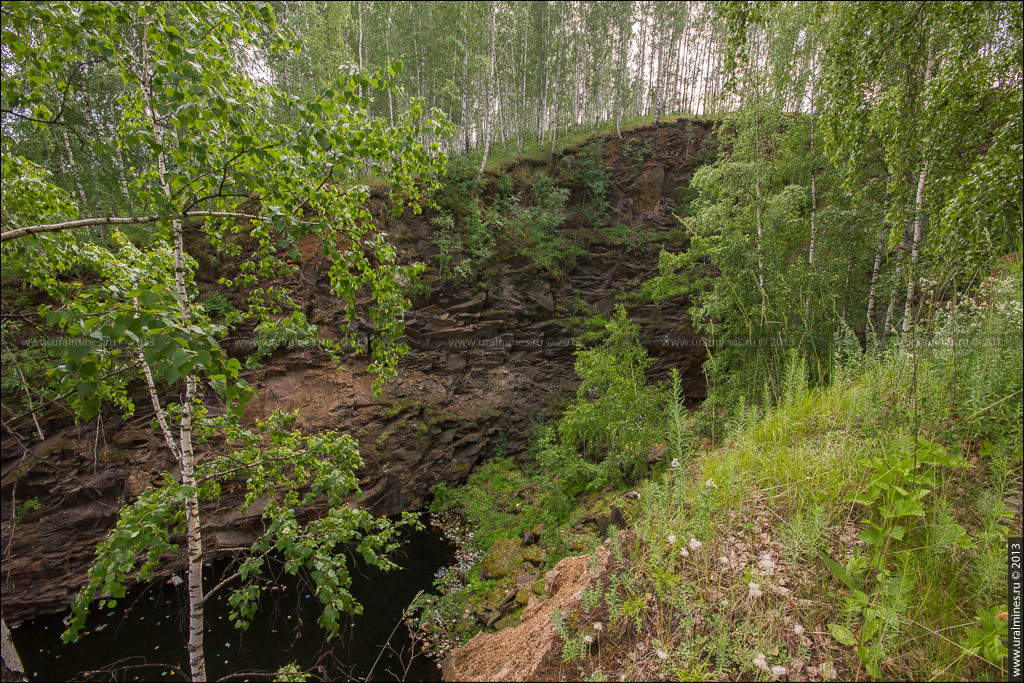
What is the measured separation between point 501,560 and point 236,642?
4933 millimetres

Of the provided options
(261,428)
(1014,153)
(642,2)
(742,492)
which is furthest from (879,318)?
(642,2)

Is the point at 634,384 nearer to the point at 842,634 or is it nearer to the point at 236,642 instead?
the point at 842,634

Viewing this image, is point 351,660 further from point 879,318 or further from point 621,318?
point 879,318

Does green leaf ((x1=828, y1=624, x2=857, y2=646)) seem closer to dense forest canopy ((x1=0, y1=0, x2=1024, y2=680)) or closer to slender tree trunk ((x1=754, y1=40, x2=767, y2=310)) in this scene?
dense forest canopy ((x1=0, y1=0, x2=1024, y2=680))

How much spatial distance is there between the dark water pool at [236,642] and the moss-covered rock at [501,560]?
1.63 meters

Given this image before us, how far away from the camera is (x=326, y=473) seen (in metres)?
3.32

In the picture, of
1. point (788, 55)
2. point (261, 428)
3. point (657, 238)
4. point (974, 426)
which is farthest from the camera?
point (657, 238)

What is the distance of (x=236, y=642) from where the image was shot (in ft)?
24.1

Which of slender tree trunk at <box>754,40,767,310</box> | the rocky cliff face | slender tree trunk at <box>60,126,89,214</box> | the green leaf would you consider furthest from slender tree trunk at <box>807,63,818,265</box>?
slender tree trunk at <box>60,126,89,214</box>

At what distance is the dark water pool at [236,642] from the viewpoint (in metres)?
A: 6.59

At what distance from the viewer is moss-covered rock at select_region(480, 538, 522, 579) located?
8070mm

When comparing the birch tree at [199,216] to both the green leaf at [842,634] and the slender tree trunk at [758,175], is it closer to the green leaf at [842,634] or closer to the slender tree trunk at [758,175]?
the green leaf at [842,634]

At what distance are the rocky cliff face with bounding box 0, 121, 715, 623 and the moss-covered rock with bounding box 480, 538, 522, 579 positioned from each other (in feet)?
13.3

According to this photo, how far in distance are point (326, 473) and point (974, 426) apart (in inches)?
178
